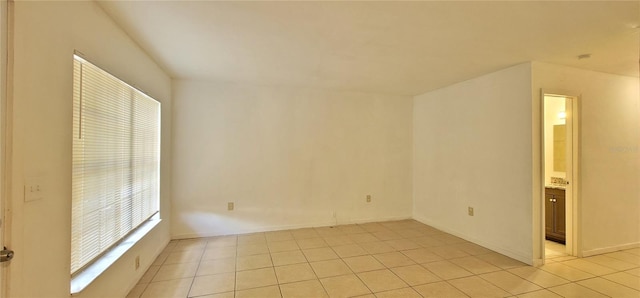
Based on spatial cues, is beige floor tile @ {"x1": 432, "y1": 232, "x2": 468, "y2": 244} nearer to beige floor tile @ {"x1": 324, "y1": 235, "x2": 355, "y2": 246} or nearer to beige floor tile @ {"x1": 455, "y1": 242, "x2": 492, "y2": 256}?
beige floor tile @ {"x1": 455, "y1": 242, "x2": 492, "y2": 256}

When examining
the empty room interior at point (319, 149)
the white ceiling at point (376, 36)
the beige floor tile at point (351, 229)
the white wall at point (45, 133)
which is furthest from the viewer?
the beige floor tile at point (351, 229)

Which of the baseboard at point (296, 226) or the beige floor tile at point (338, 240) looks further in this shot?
the baseboard at point (296, 226)

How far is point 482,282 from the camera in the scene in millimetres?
2537

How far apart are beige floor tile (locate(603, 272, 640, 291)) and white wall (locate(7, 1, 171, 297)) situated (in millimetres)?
4618

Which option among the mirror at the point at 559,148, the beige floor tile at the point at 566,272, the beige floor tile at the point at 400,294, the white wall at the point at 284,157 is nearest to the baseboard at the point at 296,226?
the white wall at the point at 284,157

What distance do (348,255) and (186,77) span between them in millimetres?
3276

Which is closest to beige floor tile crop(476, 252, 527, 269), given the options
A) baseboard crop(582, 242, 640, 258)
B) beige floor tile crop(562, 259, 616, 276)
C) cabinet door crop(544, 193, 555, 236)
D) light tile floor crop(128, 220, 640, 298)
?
light tile floor crop(128, 220, 640, 298)

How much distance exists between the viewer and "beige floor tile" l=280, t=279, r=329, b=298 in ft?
7.61

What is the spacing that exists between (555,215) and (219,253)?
467 centimetres

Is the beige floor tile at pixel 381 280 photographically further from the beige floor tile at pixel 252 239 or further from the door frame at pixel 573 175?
the door frame at pixel 573 175

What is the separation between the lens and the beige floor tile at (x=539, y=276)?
8.26 ft

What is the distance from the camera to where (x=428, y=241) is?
3.67 metres

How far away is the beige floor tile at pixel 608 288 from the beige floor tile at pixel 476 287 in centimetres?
93

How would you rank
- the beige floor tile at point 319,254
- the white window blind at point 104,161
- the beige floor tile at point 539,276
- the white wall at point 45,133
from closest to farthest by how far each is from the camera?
1. the white wall at point 45,133
2. the white window blind at point 104,161
3. the beige floor tile at point 539,276
4. the beige floor tile at point 319,254
